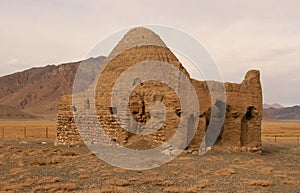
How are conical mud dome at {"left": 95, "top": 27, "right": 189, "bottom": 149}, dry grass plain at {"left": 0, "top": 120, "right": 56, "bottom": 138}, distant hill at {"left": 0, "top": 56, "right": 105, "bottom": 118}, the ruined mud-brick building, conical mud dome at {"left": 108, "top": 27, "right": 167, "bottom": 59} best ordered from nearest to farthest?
conical mud dome at {"left": 95, "top": 27, "right": 189, "bottom": 149} < the ruined mud-brick building < conical mud dome at {"left": 108, "top": 27, "right": 167, "bottom": 59} < dry grass plain at {"left": 0, "top": 120, "right": 56, "bottom": 138} < distant hill at {"left": 0, "top": 56, "right": 105, "bottom": 118}

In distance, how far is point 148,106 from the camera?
21.3 meters

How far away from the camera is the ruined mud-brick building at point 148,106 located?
68.2 ft

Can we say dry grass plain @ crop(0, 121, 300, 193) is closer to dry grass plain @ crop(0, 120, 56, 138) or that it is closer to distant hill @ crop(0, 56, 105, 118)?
dry grass plain @ crop(0, 120, 56, 138)

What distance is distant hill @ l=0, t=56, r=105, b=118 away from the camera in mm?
151587

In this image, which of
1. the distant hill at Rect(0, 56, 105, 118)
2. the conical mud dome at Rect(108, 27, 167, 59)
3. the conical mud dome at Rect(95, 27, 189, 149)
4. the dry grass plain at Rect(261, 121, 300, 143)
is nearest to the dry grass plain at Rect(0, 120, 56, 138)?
the conical mud dome at Rect(108, 27, 167, 59)

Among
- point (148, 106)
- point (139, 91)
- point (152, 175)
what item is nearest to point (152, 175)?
point (152, 175)

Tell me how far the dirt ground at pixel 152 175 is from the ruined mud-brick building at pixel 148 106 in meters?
2.05

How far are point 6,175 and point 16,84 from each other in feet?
607

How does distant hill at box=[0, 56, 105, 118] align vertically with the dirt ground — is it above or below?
above

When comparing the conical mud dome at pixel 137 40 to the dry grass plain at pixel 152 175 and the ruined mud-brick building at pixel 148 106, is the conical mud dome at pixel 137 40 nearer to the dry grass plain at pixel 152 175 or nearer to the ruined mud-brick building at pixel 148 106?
the ruined mud-brick building at pixel 148 106

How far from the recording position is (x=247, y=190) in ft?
39.2

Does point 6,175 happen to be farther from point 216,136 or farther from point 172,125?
point 216,136

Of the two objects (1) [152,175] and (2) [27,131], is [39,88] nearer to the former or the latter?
(2) [27,131]

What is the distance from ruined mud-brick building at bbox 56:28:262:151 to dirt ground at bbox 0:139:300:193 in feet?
6.72
